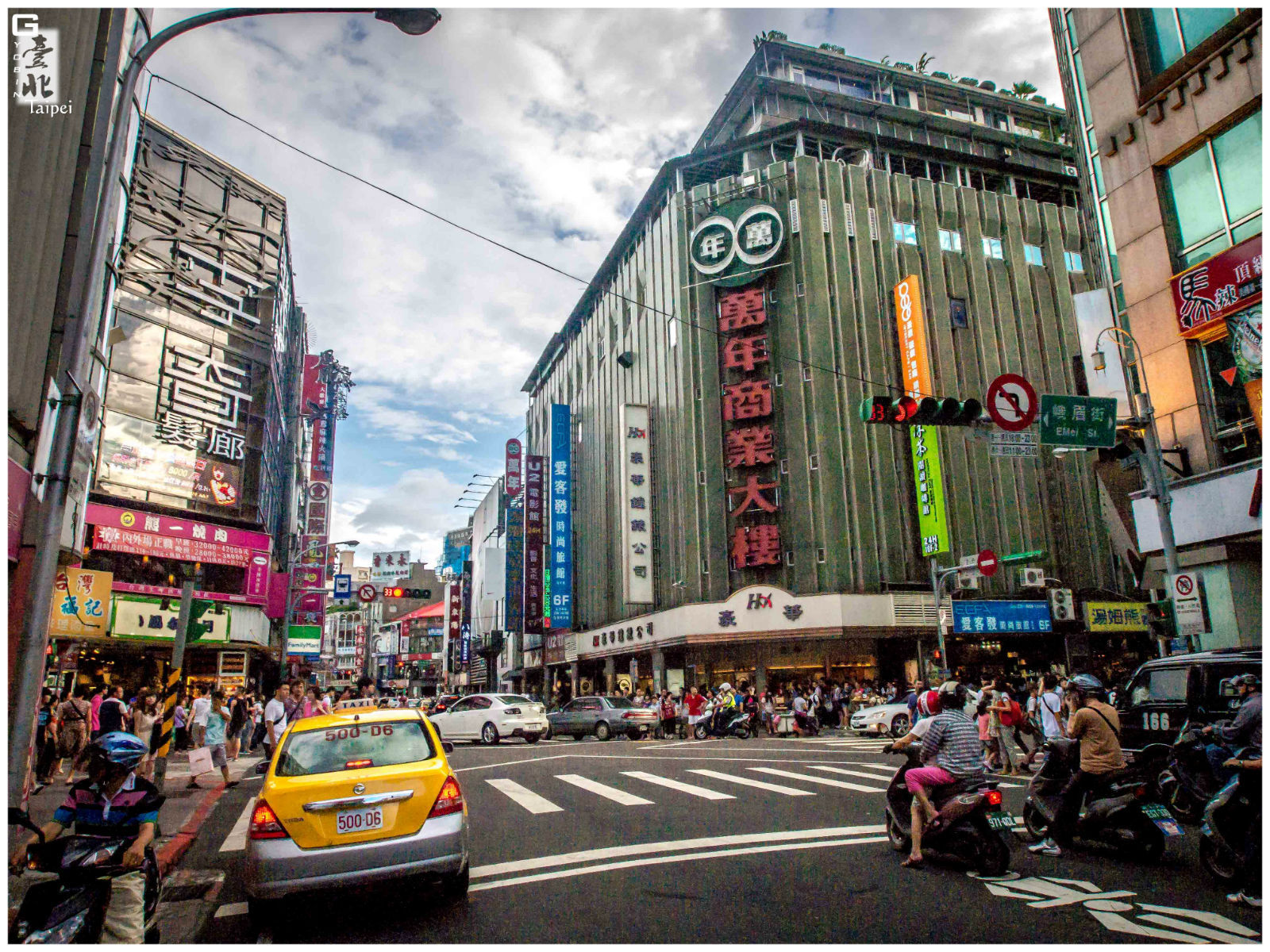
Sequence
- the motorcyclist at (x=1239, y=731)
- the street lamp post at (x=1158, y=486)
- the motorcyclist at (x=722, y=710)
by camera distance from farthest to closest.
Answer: the motorcyclist at (x=722, y=710) < the street lamp post at (x=1158, y=486) < the motorcyclist at (x=1239, y=731)

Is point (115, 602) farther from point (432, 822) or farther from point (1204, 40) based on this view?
point (1204, 40)

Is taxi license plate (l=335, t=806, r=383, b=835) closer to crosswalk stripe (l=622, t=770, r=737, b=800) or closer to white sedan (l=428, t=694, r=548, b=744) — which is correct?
crosswalk stripe (l=622, t=770, r=737, b=800)

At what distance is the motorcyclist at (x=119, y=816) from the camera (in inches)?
193

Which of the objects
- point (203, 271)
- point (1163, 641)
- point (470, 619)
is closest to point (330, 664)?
point (470, 619)

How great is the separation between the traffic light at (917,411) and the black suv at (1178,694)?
4209 millimetres

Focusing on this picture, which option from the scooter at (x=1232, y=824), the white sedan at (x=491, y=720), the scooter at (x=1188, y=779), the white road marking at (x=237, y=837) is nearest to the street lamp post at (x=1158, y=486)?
the scooter at (x=1188, y=779)

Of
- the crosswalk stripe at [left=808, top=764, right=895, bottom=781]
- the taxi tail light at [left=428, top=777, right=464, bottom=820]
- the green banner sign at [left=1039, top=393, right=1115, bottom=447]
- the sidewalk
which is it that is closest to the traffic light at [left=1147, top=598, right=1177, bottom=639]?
the green banner sign at [left=1039, top=393, right=1115, bottom=447]

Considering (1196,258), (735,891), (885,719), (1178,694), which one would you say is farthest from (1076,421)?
(885,719)

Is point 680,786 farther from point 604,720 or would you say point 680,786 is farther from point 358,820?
point 604,720

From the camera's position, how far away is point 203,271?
3566 centimetres

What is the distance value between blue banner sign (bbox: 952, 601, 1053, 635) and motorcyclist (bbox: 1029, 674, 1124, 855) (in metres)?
25.7

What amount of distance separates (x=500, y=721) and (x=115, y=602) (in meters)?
15.9

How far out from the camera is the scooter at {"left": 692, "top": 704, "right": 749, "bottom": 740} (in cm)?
2620

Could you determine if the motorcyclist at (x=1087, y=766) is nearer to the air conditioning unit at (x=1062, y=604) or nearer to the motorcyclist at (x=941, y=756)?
the motorcyclist at (x=941, y=756)
